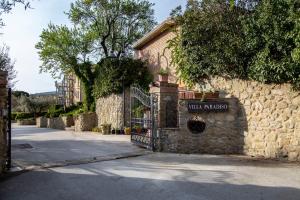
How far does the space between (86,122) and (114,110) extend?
3602 mm

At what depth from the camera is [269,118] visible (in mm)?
12016

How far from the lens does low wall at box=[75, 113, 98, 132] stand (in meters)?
24.9

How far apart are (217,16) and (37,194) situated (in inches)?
360

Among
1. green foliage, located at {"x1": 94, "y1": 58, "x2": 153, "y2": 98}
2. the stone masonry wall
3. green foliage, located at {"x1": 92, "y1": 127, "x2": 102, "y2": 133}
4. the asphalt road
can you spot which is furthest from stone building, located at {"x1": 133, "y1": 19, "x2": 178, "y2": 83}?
the asphalt road

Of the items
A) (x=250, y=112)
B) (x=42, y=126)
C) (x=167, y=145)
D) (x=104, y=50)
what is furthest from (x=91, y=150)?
(x=42, y=126)

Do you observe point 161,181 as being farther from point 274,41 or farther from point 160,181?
point 274,41

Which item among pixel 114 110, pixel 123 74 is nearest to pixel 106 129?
pixel 114 110

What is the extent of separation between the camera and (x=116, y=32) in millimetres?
30094

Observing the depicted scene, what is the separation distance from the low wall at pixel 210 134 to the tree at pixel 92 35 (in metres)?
16.5

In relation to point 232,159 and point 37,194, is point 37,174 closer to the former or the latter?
point 37,194

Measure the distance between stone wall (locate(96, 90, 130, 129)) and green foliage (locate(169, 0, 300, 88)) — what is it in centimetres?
680

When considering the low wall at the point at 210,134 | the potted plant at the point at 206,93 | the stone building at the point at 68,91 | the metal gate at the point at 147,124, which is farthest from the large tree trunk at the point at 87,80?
the low wall at the point at 210,134

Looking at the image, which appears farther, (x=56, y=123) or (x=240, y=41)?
(x=56, y=123)

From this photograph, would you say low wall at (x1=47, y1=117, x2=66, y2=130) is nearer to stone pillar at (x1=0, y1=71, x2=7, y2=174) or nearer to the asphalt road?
the asphalt road
